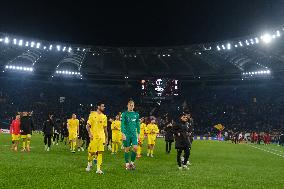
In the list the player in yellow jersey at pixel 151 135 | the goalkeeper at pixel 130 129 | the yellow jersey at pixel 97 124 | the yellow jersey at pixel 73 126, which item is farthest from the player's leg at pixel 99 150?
the yellow jersey at pixel 73 126

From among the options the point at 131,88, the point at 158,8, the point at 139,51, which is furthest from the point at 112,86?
the point at 158,8

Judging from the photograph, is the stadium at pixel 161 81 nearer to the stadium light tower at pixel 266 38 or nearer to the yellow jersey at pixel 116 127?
the stadium light tower at pixel 266 38

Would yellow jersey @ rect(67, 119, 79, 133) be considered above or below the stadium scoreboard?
below

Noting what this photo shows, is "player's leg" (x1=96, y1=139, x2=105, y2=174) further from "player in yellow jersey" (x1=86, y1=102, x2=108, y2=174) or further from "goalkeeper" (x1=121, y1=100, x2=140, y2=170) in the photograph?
"goalkeeper" (x1=121, y1=100, x2=140, y2=170)

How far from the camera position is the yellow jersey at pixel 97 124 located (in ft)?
45.1

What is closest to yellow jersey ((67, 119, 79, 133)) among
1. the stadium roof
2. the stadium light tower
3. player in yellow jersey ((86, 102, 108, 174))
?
player in yellow jersey ((86, 102, 108, 174))

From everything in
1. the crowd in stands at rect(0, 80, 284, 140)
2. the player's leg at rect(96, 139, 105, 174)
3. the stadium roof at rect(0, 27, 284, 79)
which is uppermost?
the stadium roof at rect(0, 27, 284, 79)

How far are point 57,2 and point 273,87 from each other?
42488mm

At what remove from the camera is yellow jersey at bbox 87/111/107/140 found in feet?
45.1

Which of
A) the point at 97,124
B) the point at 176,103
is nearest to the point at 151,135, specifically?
the point at 97,124

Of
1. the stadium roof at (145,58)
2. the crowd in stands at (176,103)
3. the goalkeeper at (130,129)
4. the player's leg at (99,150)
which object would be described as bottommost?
the player's leg at (99,150)

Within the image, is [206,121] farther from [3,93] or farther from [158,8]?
[3,93]

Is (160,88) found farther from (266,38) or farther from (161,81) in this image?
(266,38)

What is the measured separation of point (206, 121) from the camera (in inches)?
2820
